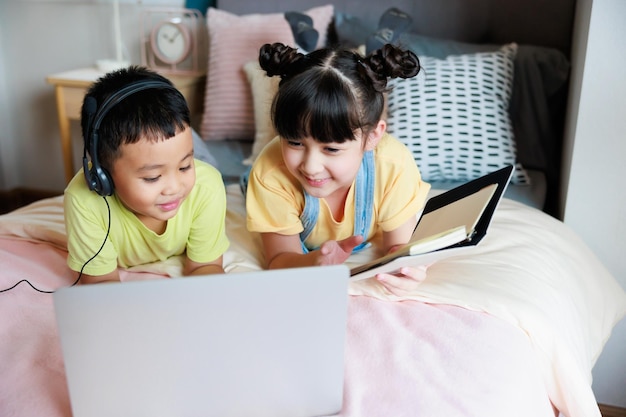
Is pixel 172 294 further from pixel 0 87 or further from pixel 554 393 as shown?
pixel 0 87

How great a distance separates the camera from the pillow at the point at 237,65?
2229 millimetres

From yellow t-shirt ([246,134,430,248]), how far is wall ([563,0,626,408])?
46 centimetres

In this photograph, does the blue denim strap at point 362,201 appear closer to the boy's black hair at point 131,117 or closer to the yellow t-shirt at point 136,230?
the yellow t-shirt at point 136,230

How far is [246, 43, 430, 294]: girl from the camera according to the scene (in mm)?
1124

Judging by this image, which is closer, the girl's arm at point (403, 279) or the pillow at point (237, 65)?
the girl's arm at point (403, 279)

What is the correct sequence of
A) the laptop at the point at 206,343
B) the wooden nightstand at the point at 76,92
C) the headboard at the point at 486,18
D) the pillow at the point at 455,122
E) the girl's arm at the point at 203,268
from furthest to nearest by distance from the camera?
1. the wooden nightstand at the point at 76,92
2. the headboard at the point at 486,18
3. the pillow at the point at 455,122
4. the girl's arm at the point at 203,268
5. the laptop at the point at 206,343

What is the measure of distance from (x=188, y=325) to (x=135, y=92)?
49 cm

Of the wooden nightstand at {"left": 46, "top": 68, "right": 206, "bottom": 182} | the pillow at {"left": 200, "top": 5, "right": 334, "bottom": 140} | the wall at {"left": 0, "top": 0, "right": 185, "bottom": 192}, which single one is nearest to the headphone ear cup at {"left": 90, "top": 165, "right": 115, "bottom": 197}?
the pillow at {"left": 200, "top": 5, "right": 334, "bottom": 140}

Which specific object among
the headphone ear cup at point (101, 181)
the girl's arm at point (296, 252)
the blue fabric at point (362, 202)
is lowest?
the girl's arm at point (296, 252)

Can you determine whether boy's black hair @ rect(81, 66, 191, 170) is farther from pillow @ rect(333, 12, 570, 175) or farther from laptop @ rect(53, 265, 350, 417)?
pillow @ rect(333, 12, 570, 175)

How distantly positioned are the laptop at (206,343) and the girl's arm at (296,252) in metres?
0.34

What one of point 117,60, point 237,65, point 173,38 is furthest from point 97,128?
point 117,60

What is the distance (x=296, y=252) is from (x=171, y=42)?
1.55 metres

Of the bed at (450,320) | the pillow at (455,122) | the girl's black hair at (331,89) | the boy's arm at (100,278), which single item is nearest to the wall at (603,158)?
the bed at (450,320)
